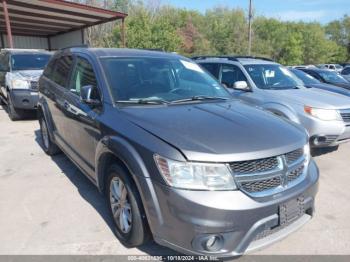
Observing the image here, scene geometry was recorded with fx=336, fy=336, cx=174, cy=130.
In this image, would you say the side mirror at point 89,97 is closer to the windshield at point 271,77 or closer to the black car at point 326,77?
the windshield at point 271,77

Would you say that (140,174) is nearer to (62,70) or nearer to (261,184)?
(261,184)

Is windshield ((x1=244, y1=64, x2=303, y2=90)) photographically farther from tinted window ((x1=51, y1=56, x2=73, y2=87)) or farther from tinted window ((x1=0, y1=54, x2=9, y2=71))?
tinted window ((x1=0, y1=54, x2=9, y2=71))

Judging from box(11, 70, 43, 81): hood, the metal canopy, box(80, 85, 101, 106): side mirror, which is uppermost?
the metal canopy

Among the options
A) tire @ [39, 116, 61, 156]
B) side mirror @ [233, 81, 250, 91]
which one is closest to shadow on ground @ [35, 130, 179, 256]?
tire @ [39, 116, 61, 156]

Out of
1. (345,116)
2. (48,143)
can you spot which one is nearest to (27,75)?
(48,143)

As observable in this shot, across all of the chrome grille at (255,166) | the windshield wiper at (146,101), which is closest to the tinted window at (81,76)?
the windshield wiper at (146,101)

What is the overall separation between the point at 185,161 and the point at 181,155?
5 centimetres

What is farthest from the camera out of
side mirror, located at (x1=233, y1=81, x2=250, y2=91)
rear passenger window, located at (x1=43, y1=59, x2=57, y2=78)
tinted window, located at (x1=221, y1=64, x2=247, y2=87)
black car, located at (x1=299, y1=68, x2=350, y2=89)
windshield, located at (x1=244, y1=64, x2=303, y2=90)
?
black car, located at (x1=299, y1=68, x2=350, y2=89)

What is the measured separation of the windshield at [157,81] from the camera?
348cm

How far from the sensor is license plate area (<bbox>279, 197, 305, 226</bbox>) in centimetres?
260

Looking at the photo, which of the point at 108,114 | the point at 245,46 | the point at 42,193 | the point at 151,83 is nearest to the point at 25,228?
the point at 42,193

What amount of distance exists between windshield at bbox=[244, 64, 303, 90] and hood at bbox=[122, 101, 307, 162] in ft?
10.5

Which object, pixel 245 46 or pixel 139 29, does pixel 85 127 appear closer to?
pixel 139 29

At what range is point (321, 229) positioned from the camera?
343cm
